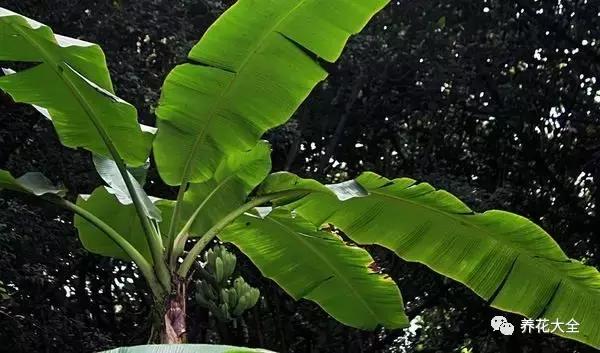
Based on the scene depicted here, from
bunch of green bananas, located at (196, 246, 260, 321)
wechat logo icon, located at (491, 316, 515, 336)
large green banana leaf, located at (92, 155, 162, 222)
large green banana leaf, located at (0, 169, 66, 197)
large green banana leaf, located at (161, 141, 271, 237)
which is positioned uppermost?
large green banana leaf, located at (161, 141, 271, 237)

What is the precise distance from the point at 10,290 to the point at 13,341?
1.15ft

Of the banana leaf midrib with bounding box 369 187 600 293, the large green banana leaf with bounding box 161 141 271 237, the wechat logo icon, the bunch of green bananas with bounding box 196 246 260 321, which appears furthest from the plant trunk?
the wechat logo icon

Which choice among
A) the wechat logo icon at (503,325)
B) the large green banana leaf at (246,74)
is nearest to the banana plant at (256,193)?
the large green banana leaf at (246,74)

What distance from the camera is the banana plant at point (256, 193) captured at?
2631 millimetres

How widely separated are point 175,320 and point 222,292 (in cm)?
46

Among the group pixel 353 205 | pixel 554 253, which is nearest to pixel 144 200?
pixel 353 205

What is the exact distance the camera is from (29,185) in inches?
106

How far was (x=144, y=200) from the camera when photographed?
275 cm

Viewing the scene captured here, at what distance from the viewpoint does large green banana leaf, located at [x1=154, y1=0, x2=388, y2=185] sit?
2664mm

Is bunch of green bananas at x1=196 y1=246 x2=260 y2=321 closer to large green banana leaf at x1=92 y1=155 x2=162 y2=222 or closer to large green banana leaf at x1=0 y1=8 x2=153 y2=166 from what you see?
large green banana leaf at x1=92 y1=155 x2=162 y2=222

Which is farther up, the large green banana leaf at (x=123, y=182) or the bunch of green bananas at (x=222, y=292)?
the large green banana leaf at (x=123, y=182)

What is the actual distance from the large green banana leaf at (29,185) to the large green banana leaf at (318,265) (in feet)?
2.50

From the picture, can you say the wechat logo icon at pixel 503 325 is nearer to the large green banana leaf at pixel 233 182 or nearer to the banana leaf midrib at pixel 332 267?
the banana leaf midrib at pixel 332 267

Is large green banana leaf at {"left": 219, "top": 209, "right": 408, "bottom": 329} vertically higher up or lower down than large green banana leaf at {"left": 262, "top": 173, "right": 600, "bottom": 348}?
lower down
